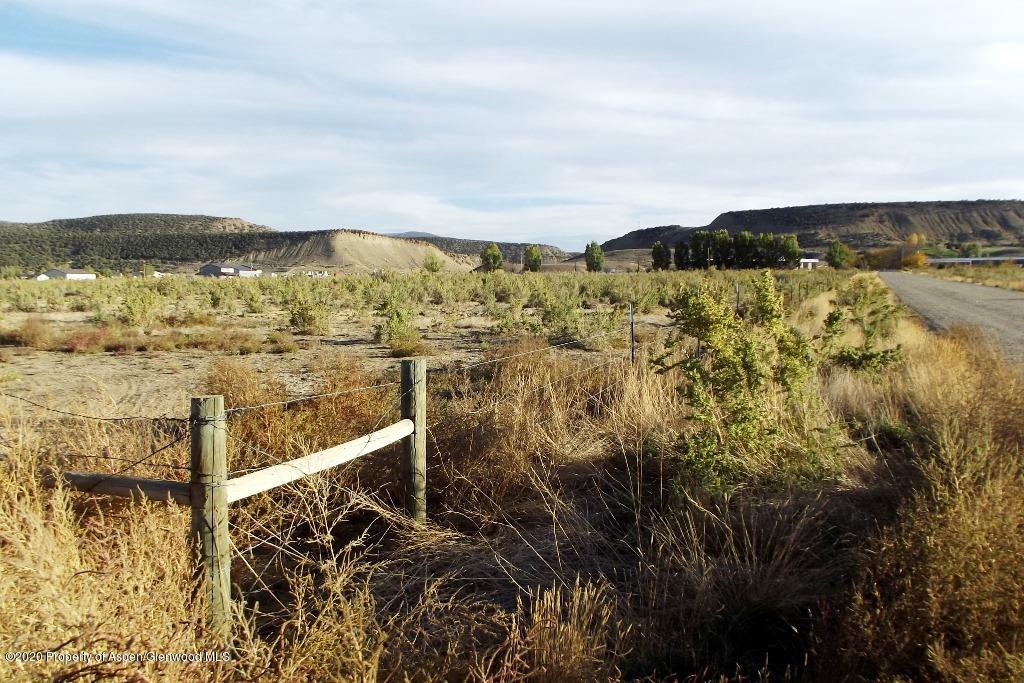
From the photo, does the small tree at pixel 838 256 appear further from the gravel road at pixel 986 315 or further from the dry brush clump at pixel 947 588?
the dry brush clump at pixel 947 588

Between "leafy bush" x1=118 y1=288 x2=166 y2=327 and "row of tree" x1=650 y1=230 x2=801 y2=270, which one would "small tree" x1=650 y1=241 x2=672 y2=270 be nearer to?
"row of tree" x1=650 y1=230 x2=801 y2=270

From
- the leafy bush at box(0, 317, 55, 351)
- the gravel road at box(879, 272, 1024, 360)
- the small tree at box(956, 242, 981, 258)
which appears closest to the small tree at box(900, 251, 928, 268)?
the small tree at box(956, 242, 981, 258)

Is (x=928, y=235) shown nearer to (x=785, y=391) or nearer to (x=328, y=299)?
(x=328, y=299)

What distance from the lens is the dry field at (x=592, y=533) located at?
3.02 m

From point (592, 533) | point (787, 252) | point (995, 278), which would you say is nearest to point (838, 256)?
point (787, 252)

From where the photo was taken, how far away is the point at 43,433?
534cm

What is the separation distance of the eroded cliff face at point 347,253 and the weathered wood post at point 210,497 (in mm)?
93081

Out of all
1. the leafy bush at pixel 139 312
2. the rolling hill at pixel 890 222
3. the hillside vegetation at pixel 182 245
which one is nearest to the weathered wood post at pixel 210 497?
the leafy bush at pixel 139 312

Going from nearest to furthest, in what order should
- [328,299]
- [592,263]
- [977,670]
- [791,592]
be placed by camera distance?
[977,670] → [791,592] → [328,299] → [592,263]

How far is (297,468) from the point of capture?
3957 millimetres

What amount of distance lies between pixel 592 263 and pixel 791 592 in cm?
10184

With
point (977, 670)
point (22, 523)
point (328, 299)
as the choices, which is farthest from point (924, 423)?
point (328, 299)

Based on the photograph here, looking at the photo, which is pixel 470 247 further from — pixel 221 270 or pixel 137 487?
pixel 137 487

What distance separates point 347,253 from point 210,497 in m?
112
